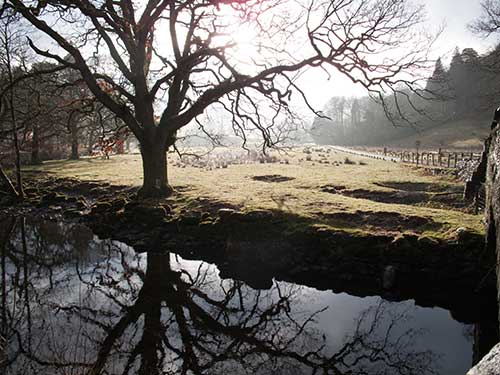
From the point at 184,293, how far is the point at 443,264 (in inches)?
237

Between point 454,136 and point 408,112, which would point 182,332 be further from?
point 454,136

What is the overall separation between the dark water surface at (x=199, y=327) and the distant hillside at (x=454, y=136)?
57.6 metres

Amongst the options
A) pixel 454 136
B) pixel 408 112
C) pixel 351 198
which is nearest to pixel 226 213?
pixel 351 198

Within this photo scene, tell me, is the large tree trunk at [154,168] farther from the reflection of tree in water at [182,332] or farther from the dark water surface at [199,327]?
the reflection of tree in water at [182,332]

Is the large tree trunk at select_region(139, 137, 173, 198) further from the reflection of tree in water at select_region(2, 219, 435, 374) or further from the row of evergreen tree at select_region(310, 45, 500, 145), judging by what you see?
the row of evergreen tree at select_region(310, 45, 500, 145)

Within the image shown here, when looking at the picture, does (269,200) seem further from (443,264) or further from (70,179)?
(70,179)

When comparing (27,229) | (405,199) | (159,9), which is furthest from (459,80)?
(27,229)

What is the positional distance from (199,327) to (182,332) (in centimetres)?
38

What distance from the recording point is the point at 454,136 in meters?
65.6

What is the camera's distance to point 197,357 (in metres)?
5.83

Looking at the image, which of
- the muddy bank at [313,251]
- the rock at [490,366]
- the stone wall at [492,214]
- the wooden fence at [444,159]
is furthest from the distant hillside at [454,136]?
the rock at [490,366]

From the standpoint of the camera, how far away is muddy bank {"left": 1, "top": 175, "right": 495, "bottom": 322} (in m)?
8.15

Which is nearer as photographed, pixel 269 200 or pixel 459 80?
pixel 269 200

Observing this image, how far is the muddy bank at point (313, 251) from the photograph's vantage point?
26.7ft
